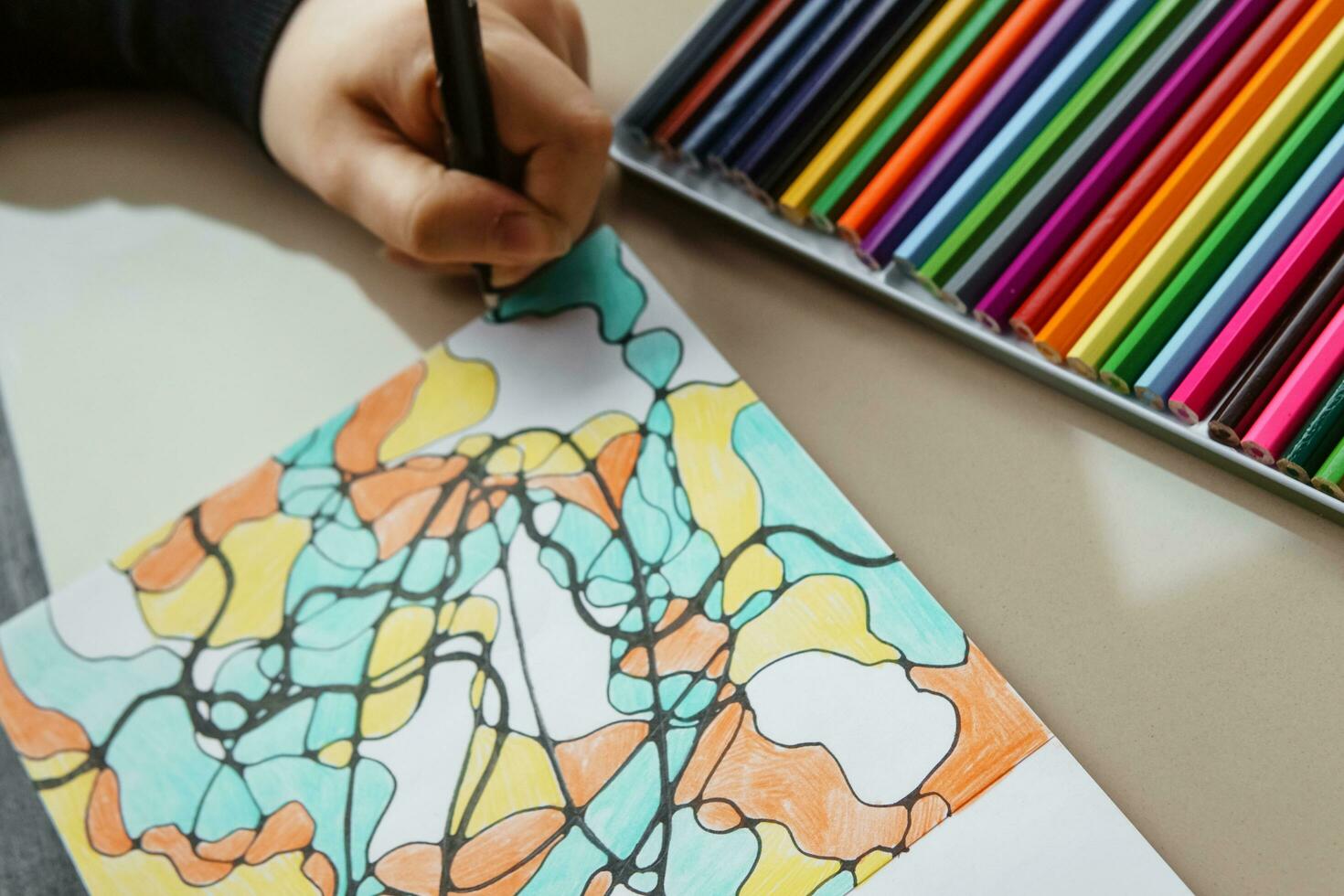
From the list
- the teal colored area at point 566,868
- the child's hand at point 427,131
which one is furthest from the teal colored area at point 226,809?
the child's hand at point 427,131

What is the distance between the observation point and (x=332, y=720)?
0.44 m

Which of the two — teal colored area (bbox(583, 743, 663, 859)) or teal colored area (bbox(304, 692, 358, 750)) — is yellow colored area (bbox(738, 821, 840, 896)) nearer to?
teal colored area (bbox(583, 743, 663, 859))

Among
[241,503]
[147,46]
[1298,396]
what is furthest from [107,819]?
[1298,396]

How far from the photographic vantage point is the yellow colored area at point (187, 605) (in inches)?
18.0

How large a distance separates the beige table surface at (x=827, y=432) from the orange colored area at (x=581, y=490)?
3.1 inches

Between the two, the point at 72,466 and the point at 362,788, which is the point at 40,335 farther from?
the point at 362,788

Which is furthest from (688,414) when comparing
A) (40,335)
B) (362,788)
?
(40,335)

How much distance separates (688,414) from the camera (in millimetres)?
472

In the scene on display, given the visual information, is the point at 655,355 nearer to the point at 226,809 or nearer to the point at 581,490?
the point at 581,490

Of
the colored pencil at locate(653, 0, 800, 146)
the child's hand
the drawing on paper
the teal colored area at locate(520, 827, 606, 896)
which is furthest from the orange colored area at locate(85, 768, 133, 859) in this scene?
the colored pencil at locate(653, 0, 800, 146)

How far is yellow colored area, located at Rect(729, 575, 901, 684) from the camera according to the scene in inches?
16.5

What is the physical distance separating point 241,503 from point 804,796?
252 mm

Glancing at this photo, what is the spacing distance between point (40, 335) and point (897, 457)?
37cm

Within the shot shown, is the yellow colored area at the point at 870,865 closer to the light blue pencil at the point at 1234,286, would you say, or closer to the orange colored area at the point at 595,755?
the orange colored area at the point at 595,755
